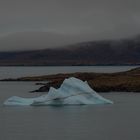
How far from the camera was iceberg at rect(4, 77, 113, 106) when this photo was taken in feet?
158

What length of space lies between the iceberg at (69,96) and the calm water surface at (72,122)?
865mm

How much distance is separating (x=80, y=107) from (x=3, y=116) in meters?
7.03

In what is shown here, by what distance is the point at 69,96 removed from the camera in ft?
162

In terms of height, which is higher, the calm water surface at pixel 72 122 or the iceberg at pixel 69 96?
the iceberg at pixel 69 96

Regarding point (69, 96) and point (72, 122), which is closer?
point (72, 122)

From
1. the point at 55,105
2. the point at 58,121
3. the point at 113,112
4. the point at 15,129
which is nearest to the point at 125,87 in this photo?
the point at 55,105

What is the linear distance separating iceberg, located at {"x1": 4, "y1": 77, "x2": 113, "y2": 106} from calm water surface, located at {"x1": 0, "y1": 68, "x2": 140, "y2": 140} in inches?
34.0

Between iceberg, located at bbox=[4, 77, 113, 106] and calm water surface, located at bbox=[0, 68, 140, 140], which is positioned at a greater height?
iceberg, located at bbox=[4, 77, 113, 106]

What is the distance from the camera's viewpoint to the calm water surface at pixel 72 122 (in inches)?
1340

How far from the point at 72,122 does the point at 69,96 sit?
9.73 m

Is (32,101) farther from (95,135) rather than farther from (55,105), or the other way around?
(95,135)

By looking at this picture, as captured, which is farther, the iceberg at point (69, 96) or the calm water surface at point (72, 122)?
the iceberg at point (69, 96)

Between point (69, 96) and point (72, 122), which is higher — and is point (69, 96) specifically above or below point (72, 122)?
above

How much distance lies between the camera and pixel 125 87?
219 feet
